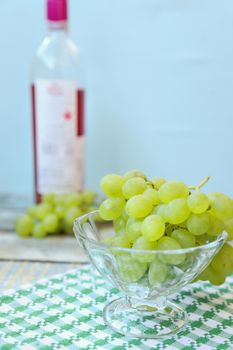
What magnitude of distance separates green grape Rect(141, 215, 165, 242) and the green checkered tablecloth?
11 cm

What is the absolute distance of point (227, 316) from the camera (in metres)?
0.64

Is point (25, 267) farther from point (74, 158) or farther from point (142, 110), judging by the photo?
point (142, 110)

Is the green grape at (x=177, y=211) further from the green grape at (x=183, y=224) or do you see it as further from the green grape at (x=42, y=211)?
the green grape at (x=42, y=211)

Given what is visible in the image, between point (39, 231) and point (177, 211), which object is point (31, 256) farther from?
point (177, 211)

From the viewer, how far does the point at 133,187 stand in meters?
0.61

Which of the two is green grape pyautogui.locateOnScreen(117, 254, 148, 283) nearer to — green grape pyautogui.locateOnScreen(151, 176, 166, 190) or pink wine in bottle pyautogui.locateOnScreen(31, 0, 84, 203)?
green grape pyautogui.locateOnScreen(151, 176, 166, 190)

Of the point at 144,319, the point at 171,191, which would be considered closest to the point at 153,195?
the point at 171,191

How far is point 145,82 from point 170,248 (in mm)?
643

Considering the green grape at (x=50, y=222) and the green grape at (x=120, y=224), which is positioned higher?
the green grape at (x=120, y=224)

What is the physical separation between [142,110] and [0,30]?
0.34 meters

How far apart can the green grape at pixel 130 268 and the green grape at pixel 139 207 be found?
5 centimetres

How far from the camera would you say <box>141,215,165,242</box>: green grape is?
0.56 metres

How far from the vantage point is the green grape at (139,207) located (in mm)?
584

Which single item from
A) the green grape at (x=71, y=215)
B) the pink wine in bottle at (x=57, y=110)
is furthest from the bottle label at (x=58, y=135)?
the green grape at (x=71, y=215)
